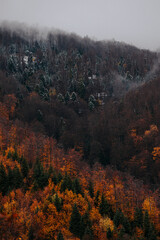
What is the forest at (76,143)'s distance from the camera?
3231cm

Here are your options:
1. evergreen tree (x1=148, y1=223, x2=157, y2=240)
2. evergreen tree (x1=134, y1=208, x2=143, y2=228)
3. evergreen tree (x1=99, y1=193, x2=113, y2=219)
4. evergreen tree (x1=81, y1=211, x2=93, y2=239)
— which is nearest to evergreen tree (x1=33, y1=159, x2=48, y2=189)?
evergreen tree (x1=81, y1=211, x2=93, y2=239)

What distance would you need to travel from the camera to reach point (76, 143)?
248 feet

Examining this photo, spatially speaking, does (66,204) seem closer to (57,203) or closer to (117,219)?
(57,203)

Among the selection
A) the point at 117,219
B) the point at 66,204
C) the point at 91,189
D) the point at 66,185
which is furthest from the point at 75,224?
the point at 91,189

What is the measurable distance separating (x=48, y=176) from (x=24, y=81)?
8390 centimetres

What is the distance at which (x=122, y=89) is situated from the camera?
122062 mm

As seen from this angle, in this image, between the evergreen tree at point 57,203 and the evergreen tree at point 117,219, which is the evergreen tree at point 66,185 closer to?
the evergreen tree at point 57,203

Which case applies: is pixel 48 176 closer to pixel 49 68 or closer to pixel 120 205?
pixel 120 205

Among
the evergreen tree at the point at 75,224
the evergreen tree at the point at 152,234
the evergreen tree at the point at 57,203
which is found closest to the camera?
the evergreen tree at the point at 75,224

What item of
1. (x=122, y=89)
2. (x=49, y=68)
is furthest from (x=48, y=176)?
(x=49, y=68)

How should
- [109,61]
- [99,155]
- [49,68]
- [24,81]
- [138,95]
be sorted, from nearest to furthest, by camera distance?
[99,155] < [138,95] < [24,81] < [49,68] < [109,61]

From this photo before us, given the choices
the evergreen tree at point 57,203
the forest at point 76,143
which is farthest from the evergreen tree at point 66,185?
the evergreen tree at point 57,203

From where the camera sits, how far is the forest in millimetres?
32312

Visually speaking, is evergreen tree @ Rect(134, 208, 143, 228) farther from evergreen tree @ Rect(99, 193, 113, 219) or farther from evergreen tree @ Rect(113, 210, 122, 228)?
evergreen tree @ Rect(99, 193, 113, 219)
